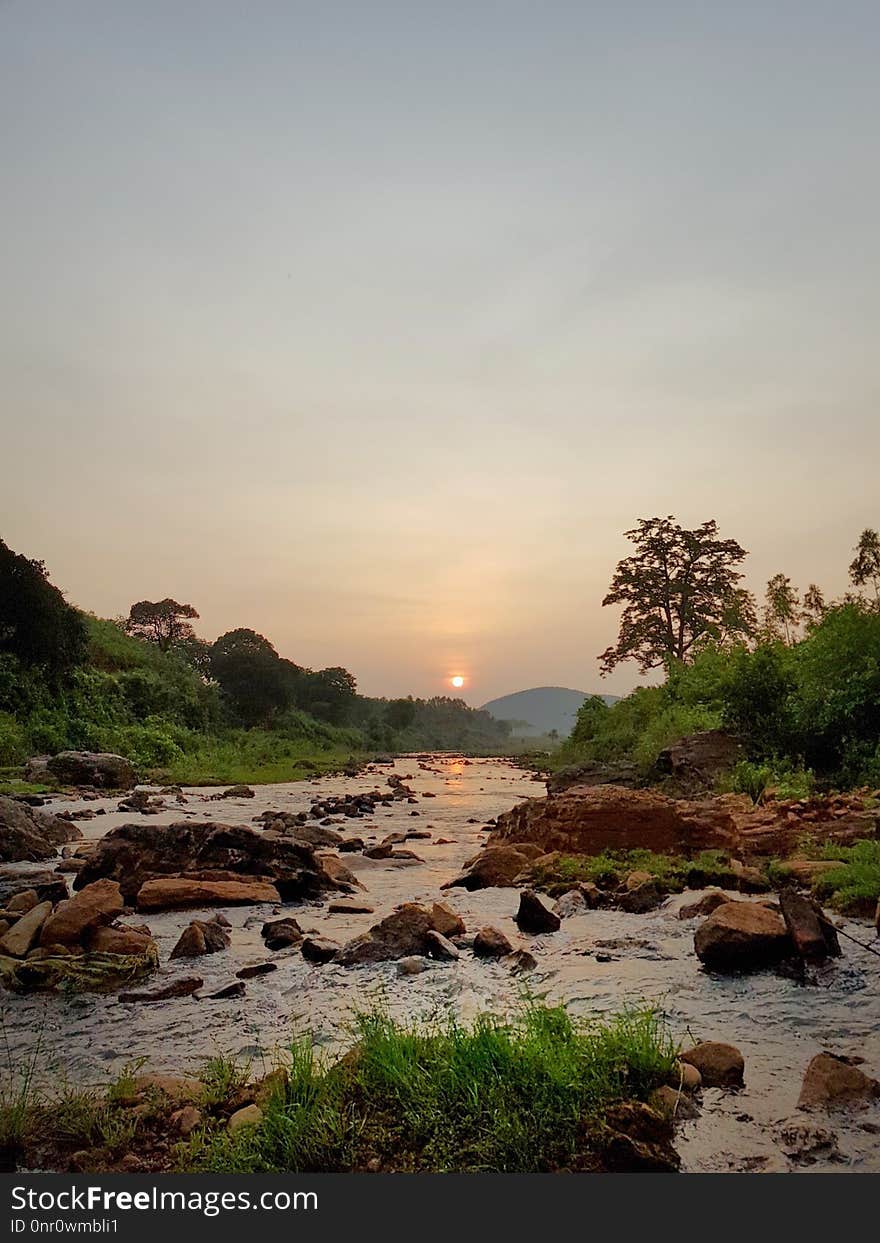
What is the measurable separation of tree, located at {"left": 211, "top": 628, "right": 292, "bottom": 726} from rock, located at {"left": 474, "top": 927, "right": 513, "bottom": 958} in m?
49.9

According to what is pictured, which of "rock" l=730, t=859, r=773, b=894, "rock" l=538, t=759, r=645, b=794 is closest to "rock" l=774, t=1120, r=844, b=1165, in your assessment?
"rock" l=730, t=859, r=773, b=894

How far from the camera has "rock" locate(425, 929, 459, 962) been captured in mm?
6352

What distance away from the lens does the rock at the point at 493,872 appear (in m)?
9.84

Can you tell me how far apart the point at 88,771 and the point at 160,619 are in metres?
38.5

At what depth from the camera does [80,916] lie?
21.6ft

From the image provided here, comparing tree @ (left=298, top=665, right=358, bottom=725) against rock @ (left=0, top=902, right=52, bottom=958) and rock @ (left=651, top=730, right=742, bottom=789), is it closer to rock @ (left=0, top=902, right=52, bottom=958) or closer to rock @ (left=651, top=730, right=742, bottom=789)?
rock @ (left=651, top=730, right=742, bottom=789)

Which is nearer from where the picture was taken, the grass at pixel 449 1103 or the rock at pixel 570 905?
the grass at pixel 449 1103

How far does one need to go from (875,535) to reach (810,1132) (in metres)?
20.8

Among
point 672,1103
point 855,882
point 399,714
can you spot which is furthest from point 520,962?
point 399,714

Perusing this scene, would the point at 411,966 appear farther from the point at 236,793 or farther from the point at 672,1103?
the point at 236,793

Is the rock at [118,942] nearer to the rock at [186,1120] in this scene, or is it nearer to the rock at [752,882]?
the rock at [186,1120]

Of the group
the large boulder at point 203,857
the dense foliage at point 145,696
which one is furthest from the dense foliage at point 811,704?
the dense foliage at point 145,696

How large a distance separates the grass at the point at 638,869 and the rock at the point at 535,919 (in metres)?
1.57

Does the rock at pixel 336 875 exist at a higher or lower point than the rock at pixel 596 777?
lower
